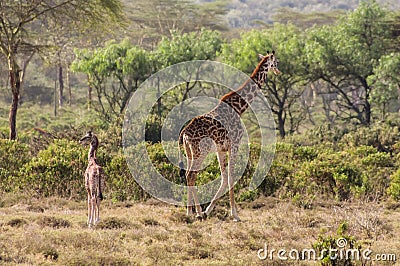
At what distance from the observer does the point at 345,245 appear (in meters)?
7.43

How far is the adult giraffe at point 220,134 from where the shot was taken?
10125 mm

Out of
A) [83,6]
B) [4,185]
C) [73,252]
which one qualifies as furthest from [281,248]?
[83,6]

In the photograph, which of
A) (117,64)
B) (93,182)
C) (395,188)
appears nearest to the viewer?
(93,182)

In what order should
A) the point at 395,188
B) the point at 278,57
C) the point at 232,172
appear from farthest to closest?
the point at 278,57 → the point at 395,188 → the point at 232,172

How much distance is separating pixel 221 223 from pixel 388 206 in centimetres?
430

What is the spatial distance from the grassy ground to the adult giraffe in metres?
0.77

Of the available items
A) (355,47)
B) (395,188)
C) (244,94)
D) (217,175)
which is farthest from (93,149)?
(355,47)

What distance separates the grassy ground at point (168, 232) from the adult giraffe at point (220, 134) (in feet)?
2.54

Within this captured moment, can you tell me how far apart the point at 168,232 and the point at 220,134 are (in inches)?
81.5

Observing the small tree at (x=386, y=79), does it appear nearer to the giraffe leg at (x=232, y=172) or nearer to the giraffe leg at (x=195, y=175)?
the giraffe leg at (x=232, y=172)

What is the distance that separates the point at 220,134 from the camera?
10188 mm

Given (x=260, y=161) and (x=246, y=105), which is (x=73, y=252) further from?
(x=260, y=161)

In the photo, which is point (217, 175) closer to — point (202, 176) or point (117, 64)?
point (202, 176)

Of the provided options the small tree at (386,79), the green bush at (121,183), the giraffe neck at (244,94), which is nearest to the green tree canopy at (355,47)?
the small tree at (386,79)
